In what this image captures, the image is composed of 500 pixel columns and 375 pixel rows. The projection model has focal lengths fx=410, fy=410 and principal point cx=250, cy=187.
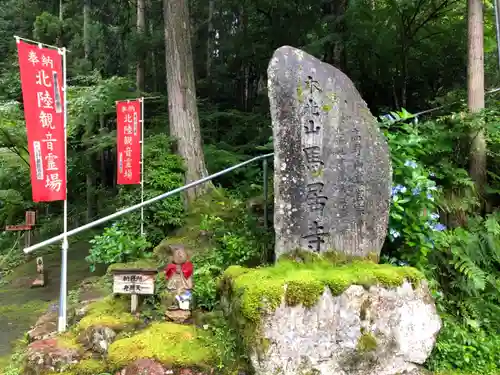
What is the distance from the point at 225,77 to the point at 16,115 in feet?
23.1

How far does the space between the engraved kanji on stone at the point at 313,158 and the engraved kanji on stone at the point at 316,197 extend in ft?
0.57

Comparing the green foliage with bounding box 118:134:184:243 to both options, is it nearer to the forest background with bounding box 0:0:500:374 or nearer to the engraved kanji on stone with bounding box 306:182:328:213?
the forest background with bounding box 0:0:500:374

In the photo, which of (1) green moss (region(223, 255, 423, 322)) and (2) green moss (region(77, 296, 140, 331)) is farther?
(2) green moss (region(77, 296, 140, 331))

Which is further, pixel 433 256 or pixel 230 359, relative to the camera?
pixel 433 256

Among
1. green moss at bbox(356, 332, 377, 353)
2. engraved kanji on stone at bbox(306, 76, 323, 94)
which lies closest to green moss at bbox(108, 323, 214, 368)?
green moss at bbox(356, 332, 377, 353)

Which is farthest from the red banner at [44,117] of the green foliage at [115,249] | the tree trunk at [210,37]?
the tree trunk at [210,37]

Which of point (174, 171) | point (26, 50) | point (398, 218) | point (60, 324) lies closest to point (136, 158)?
point (174, 171)

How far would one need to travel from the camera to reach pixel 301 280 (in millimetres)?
3490

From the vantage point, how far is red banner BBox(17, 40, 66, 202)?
446 cm

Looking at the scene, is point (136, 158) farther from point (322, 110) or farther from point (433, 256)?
point (433, 256)

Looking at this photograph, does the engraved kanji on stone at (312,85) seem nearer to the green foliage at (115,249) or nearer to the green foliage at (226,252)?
the green foliage at (226,252)

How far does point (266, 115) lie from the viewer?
39.1 ft

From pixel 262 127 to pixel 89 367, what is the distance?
8547 millimetres

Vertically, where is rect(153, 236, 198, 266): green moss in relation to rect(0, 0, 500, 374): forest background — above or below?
below
